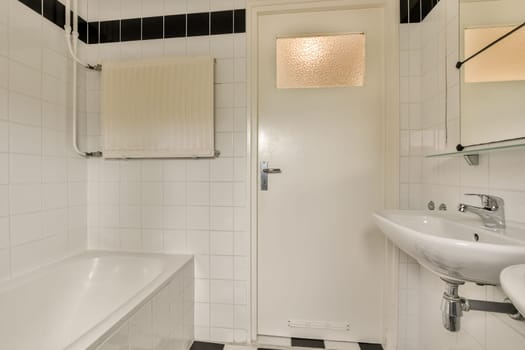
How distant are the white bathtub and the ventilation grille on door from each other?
2.10 feet

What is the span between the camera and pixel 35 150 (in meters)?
1.38

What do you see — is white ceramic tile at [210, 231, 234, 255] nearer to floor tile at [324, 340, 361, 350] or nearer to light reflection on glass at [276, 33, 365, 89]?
floor tile at [324, 340, 361, 350]

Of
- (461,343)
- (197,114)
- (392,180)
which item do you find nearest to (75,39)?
(197,114)

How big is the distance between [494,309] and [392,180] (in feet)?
2.64

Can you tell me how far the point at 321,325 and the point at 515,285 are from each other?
1353mm

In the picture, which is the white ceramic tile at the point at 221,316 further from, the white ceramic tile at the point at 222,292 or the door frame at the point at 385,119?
the door frame at the point at 385,119

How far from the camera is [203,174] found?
1.63 metres

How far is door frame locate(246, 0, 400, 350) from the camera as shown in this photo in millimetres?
1490

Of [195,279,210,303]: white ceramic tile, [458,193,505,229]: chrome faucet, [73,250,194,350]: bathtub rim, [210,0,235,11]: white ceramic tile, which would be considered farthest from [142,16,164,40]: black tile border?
[458,193,505,229]: chrome faucet

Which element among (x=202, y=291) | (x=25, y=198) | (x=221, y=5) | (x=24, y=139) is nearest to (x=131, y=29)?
(x=221, y=5)

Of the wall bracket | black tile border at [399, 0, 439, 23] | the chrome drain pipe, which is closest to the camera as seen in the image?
the chrome drain pipe

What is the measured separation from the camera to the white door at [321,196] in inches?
61.1

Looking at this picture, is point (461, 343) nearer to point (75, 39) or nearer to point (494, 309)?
point (494, 309)

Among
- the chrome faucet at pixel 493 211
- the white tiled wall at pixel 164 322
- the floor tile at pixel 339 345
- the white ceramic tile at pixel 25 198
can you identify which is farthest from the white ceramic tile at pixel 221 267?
the chrome faucet at pixel 493 211
